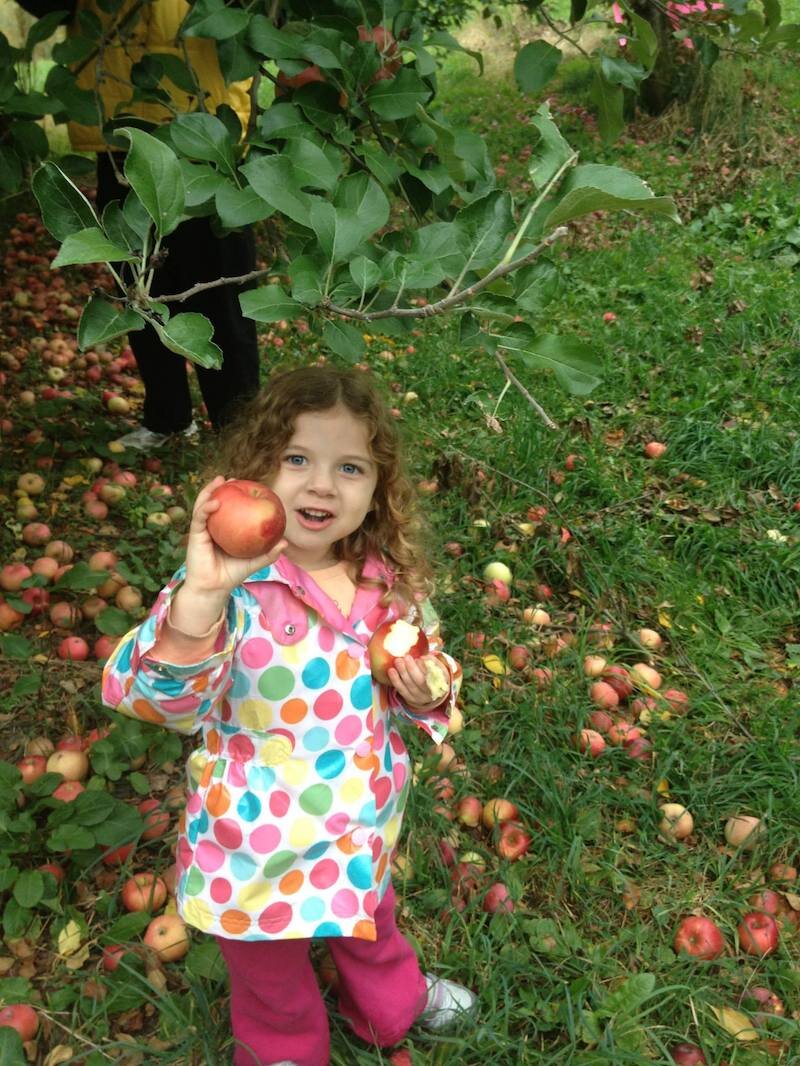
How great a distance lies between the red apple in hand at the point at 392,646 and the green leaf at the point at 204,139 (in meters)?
0.69

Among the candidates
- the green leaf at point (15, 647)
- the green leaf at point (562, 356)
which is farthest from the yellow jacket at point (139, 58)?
the green leaf at point (562, 356)

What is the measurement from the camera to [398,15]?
1485 millimetres

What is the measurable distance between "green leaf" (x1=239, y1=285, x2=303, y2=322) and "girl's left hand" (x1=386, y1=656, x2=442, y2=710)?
52 cm

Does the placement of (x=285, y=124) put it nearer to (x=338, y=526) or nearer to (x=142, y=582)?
(x=338, y=526)

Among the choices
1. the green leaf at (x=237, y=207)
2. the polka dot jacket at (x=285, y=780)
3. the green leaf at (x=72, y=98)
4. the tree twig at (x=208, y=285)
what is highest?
the green leaf at (x=237, y=207)

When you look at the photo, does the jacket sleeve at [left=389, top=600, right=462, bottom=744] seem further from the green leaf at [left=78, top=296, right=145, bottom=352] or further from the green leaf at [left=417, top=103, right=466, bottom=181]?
the green leaf at [left=417, top=103, right=466, bottom=181]

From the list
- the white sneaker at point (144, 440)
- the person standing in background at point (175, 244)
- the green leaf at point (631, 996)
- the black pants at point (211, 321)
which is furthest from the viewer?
the white sneaker at point (144, 440)

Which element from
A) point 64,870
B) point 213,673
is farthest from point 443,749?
point 213,673

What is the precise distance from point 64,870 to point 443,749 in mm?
887

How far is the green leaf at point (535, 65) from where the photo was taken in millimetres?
1579

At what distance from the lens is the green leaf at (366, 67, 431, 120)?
1.35 metres

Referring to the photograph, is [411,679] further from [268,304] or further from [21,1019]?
[21,1019]

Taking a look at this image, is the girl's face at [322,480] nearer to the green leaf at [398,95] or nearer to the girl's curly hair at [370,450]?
the girl's curly hair at [370,450]

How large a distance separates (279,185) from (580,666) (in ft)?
5.58
